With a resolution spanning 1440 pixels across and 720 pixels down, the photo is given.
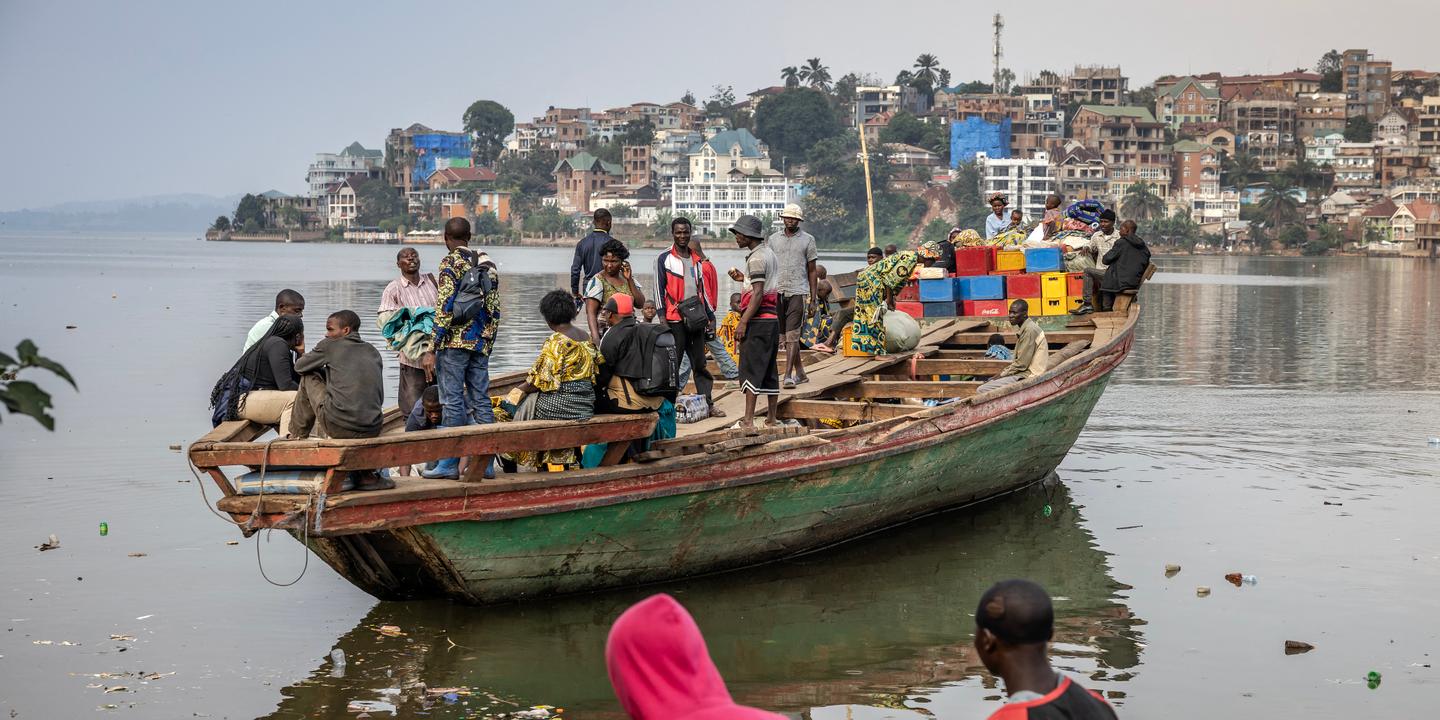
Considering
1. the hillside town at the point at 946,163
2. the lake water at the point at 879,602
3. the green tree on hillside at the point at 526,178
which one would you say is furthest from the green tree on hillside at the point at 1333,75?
the lake water at the point at 879,602

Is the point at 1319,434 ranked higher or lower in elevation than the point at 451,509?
lower

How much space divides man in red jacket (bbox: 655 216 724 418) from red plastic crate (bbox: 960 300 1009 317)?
538 cm

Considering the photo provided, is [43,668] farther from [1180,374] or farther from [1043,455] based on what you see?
[1180,374]

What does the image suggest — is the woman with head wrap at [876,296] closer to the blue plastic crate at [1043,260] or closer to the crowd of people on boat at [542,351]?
the crowd of people on boat at [542,351]

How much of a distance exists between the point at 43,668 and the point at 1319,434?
13.5m

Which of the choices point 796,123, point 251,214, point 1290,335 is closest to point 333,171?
point 251,214

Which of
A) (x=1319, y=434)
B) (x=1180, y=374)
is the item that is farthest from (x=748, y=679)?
(x=1180, y=374)

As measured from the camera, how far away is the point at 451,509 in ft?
25.0

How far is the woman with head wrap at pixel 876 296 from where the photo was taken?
41.8ft

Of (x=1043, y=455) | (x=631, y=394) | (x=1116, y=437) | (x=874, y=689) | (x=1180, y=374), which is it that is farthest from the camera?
(x=1180, y=374)

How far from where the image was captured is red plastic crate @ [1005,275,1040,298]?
48.8 feet

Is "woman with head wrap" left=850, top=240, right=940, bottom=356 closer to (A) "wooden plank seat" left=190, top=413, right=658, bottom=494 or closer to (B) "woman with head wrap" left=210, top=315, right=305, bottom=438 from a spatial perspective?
(A) "wooden plank seat" left=190, top=413, right=658, bottom=494

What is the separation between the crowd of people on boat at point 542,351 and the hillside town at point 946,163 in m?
104

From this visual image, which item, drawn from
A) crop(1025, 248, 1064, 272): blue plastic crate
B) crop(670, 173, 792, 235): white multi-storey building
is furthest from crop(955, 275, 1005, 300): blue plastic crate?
crop(670, 173, 792, 235): white multi-storey building
